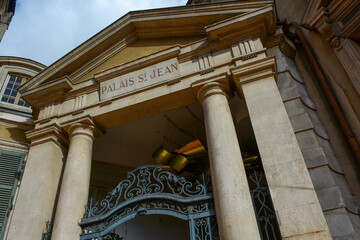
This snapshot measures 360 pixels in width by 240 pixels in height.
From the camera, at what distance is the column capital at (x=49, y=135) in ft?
25.3

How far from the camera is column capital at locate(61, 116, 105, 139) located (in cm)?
759

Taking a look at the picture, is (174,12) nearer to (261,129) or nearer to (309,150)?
(261,129)

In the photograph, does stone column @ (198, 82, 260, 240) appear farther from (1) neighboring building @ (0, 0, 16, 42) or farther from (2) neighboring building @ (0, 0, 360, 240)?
(1) neighboring building @ (0, 0, 16, 42)

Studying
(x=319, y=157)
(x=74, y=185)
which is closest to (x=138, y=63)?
(x=74, y=185)

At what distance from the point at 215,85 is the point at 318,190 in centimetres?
282

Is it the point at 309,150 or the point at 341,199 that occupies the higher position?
the point at 309,150

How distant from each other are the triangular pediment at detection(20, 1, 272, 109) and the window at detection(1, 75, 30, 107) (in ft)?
5.80

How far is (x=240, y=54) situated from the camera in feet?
22.9

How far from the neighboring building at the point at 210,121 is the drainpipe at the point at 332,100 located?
29mm

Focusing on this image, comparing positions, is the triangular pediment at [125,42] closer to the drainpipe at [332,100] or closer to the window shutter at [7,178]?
the window shutter at [7,178]

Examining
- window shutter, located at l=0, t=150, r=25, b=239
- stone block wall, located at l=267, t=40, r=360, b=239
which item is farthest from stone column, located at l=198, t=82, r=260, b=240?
window shutter, located at l=0, t=150, r=25, b=239

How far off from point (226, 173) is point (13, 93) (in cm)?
833

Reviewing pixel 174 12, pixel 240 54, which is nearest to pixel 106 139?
pixel 174 12

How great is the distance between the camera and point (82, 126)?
25.0ft
